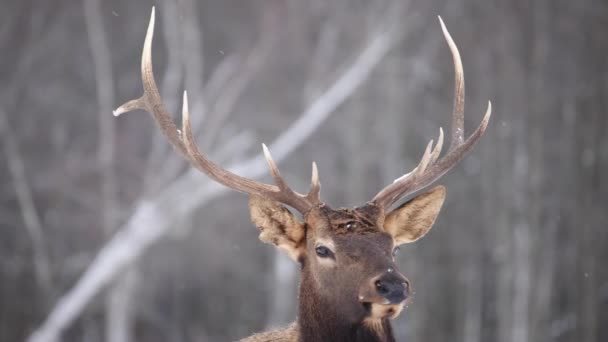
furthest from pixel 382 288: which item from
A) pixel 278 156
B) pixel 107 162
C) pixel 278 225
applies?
pixel 107 162

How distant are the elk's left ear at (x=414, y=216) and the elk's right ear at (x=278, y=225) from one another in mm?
504

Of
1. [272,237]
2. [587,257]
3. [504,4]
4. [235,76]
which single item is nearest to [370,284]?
[272,237]

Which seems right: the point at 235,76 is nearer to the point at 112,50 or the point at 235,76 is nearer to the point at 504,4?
the point at 112,50

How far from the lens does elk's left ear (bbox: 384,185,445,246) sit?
5.46m

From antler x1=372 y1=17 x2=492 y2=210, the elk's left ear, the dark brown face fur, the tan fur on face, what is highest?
antler x1=372 y1=17 x2=492 y2=210

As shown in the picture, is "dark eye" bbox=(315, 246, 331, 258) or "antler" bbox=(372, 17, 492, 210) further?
"antler" bbox=(372, 17, 492, 210)

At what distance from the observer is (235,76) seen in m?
20.4

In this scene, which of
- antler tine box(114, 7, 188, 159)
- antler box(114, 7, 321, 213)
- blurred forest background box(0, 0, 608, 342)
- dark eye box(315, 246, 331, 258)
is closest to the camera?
dark eye box(315, 246, 331, 258)

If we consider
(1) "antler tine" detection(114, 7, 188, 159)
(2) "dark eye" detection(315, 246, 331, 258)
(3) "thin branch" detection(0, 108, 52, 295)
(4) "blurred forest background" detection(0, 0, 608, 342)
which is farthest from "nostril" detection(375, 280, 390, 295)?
(3) "thin branch" detection(0, 108, 52, 295)

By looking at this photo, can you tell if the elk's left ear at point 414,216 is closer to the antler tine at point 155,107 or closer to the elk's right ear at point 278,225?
the elk's right ear at point 278,225

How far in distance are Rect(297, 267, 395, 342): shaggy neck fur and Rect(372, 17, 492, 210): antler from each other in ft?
2.18

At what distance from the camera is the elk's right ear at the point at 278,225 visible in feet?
17.4

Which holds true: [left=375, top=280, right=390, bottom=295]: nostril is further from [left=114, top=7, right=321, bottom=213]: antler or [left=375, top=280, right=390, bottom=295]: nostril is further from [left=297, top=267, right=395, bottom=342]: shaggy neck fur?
[left=114, top=7, right=321, bottom=213]: antler

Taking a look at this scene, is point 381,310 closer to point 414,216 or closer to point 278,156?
point 414,216
